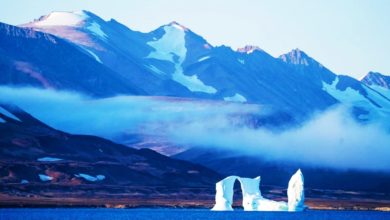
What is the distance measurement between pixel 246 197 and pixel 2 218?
49.4 metres

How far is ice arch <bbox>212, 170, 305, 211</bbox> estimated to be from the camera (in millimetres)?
145625

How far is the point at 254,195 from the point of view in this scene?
14988 centimetres

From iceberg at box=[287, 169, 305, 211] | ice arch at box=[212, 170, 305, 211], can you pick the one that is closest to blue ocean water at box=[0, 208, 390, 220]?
ice arch at box=[212, 170, 305, 211]

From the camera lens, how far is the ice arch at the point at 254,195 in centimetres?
14562

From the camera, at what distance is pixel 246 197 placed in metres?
150

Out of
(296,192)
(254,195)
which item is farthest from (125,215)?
(296,192)

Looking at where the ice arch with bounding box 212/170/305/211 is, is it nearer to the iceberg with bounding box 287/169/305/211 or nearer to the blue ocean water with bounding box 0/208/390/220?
the iceberg with bounding box 287/169/305/211

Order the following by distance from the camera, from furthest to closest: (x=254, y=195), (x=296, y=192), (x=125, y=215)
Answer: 1. (x=254, y=195)
2. (x=296, y=192)
3. (x=125, y=215)

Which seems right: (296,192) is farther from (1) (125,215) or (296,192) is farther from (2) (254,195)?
(1) (125,215)

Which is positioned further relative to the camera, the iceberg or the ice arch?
the ice arch

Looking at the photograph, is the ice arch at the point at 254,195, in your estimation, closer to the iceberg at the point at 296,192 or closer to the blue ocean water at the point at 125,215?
the iceberg at the point at 296,192

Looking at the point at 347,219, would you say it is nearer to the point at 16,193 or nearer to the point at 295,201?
the point at 295,201

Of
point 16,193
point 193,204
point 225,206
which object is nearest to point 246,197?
point 225,206

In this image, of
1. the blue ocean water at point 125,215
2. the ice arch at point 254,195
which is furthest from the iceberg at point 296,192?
the blue ocean water at point 125,215
